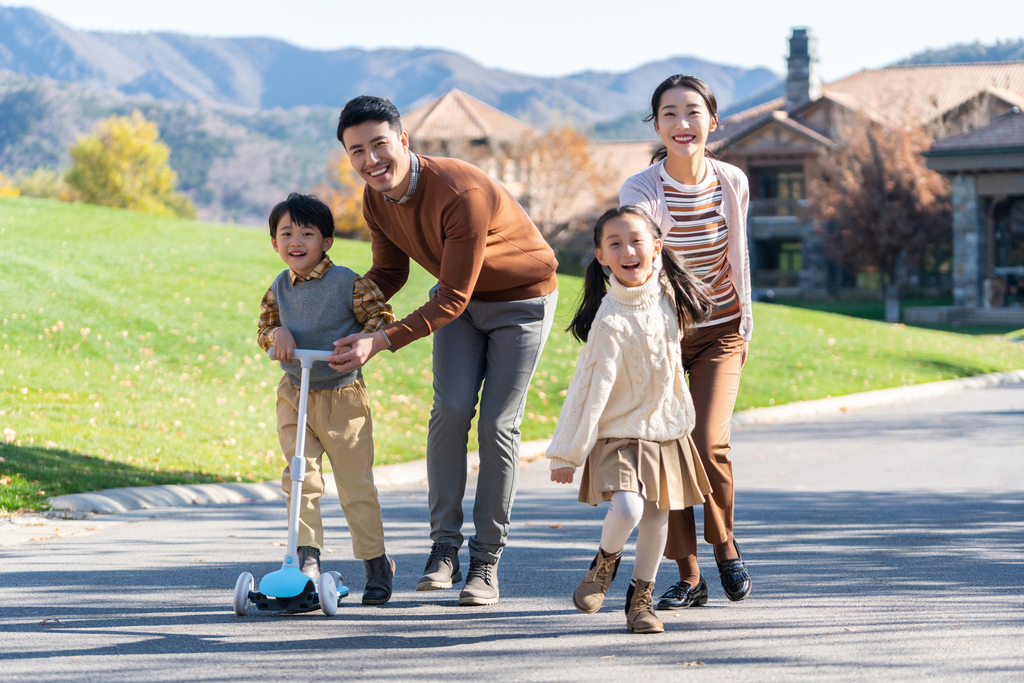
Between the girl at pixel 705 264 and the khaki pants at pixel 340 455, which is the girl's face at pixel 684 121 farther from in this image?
the khaki pants at pixel 340 455

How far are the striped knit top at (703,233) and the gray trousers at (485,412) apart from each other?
67 centimetres

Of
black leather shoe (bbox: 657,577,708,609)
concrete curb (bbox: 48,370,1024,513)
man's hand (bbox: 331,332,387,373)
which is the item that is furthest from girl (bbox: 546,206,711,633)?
concrete curb (bbox: 48,370,1024,513)

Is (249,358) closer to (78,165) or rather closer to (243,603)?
(243,603)

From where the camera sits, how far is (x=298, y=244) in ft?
15.0

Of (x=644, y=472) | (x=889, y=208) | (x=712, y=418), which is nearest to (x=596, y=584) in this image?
(x=644, y=472)

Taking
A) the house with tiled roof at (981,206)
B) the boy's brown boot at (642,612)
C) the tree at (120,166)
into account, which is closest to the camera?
the boy's brown boot at (642,612)

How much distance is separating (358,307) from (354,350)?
0.48 metres

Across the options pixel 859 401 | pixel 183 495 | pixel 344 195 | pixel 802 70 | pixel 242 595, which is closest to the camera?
pixel 242 595

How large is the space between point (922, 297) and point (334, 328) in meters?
43.2

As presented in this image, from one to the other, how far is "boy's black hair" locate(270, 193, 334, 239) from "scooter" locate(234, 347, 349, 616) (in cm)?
57

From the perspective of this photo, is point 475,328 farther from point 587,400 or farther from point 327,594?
point 327,594

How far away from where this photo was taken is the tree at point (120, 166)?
6950cm

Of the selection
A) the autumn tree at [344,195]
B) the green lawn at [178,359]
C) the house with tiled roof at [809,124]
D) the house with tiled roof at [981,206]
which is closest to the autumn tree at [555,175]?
the house with tiled roof at [809,124]

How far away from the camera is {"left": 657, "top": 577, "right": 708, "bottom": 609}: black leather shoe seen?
4675mm
